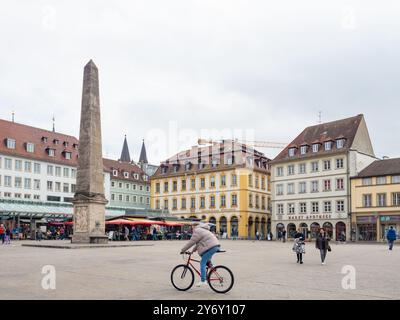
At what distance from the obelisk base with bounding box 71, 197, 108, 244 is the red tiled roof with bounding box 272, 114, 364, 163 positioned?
37217 millimetres

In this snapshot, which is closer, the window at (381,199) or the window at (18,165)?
the window at (381,199)

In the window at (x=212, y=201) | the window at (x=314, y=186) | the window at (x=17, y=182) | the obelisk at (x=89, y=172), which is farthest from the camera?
the window at (x=212, y=201)

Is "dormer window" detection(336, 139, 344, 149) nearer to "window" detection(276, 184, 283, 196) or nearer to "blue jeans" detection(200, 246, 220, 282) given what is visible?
"window" detection(276, 184, 283, 196)

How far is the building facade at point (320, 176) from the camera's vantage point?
199 ft

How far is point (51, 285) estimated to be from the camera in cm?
1158

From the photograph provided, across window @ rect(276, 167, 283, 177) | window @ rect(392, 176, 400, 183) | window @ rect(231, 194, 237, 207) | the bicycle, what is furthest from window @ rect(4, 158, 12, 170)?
the bicycle

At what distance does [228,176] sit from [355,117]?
66.5 ft

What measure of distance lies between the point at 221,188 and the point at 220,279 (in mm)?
66307

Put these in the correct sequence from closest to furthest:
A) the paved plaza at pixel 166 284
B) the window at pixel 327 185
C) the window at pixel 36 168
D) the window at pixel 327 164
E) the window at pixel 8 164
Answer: the paved plaza at pixel 166 284, the window at pixel 327 185, the window at pixel 327 164, the window at pixel 8 164, the window at pixel 36 168

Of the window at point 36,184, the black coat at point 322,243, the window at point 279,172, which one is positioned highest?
the window at point 279,172

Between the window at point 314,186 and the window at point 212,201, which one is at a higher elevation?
the window at point 314,186

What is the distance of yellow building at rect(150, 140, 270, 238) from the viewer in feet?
244

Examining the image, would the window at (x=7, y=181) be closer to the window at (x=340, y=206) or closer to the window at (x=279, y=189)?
the window at (x=279, y=189)

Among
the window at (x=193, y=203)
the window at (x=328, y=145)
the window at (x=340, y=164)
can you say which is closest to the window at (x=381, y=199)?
the window at (x=340, y=164)
